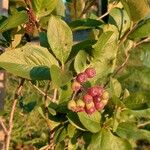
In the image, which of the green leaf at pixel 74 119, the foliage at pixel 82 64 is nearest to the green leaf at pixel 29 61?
the foliage at pixel 82 64

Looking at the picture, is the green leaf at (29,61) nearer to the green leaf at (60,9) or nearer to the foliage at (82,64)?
the foliage at (82,64)

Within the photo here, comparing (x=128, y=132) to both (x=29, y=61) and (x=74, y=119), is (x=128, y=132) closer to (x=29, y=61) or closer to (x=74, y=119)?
(x=74, y=119)

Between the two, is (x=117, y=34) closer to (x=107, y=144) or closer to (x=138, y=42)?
(x=138, y=42)

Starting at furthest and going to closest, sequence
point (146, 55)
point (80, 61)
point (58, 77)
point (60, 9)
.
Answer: point (60, 9)
point (146, 55)
point (80, 61)
point (58, 77)

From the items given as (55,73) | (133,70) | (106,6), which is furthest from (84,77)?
(106,6)

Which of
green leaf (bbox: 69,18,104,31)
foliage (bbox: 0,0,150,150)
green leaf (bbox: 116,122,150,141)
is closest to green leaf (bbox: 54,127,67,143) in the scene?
foliage (bbox: 0,0,150,150)

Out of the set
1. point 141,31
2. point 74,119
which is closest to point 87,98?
point 74,119
